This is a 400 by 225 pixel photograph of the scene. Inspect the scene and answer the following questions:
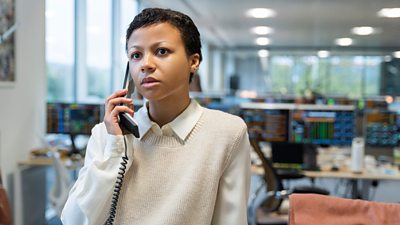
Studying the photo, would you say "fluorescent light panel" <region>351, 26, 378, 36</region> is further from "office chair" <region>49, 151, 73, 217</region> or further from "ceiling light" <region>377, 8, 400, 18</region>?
"office chair" <region>49, 151, 73, 217</region>

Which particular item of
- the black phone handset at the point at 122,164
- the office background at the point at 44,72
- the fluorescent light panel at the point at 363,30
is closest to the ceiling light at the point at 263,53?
the fluorescent light panel at the point at 363,30

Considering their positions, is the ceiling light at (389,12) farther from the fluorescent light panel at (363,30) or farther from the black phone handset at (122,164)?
the black phone handset at (122,164)

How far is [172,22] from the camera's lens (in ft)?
3.35

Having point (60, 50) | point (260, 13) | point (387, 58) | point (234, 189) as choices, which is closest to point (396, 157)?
point (234, 189)

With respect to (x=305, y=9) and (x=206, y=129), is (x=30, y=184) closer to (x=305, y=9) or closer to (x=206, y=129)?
(x=206, y=129)

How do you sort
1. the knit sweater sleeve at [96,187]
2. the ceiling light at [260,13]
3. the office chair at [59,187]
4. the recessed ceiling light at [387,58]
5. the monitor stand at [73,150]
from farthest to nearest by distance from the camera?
the recessed ceiling light at [387,58], the ceiling light at [260,13], the monitor stand at [73,150], the office chair at [59,187], the knit sweater sleeve at [96,187]

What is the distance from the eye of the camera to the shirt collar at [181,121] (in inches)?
40.9

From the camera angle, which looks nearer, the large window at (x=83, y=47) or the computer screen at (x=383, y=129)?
the computer screen at (x=383, y=129)

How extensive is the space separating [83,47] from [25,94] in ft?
5.84

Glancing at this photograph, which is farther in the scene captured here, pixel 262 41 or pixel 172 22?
pixel 262 41

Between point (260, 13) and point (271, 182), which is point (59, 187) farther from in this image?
point (260, 13)

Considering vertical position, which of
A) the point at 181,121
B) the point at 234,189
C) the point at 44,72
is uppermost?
the point at 44,72

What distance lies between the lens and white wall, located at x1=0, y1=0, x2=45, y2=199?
352cm

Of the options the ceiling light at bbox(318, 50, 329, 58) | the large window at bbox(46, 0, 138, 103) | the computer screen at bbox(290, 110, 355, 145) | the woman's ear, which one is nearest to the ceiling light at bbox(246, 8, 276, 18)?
the large window at bbox(46, 0, 138, 103)
